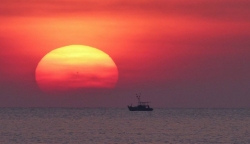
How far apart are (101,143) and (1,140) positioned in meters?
18.2

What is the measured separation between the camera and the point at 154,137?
118 m

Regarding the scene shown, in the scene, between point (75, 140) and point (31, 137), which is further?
point (31, 137)

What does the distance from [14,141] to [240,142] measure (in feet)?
133

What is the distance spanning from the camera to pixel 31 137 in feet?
387

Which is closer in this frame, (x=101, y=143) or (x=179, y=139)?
(x=101, y=143)

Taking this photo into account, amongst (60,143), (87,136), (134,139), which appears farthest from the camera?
(87,136)

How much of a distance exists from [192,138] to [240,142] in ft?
35.7

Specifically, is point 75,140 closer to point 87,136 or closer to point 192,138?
point 87,136

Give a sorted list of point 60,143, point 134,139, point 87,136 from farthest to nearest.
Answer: point 87,136, point 134,139, point 60,143

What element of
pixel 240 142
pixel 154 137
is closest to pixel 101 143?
pixel 154 137

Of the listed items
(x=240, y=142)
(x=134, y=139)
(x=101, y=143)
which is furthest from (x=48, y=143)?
(x=240, y=142)

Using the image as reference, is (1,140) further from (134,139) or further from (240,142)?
(240,142)

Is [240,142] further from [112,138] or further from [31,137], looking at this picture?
[31,137]

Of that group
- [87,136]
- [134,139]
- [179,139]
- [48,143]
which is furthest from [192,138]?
[48,143]
